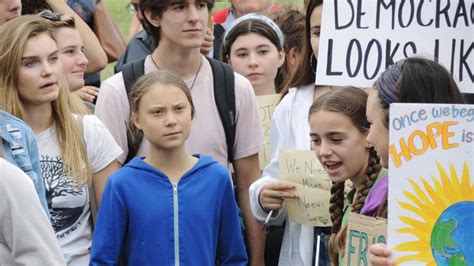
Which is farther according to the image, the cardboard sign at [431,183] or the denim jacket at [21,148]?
the denim jacket at [21,148]

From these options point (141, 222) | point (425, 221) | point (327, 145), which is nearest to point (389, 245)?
point (425, 221)

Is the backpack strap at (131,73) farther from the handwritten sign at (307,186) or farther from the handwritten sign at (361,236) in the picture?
the handwritten sign at (361,236)

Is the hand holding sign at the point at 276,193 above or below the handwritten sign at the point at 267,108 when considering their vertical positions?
below

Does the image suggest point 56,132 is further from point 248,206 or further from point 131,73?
point 248,206

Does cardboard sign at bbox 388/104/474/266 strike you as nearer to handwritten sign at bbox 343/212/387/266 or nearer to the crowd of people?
handwritten sign at bbox 343/212/387/266

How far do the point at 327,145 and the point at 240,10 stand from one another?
3.71 m

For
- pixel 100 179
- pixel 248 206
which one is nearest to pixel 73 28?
pixel 100 179

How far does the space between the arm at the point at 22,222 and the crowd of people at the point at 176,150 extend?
52 centimetres

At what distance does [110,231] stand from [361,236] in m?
1.29

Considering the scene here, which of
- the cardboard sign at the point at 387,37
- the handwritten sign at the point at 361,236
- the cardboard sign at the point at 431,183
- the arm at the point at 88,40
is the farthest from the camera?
the arm at the point at 88,40

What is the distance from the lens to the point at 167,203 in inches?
227

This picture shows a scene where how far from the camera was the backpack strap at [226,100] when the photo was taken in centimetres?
643

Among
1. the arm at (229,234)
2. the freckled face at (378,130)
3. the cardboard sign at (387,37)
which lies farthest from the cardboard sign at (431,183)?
the arm at (229,234)

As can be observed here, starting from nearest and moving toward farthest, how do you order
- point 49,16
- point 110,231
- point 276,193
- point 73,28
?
point 110,231 < point 276,193 < point 49,16 < point 73,28
